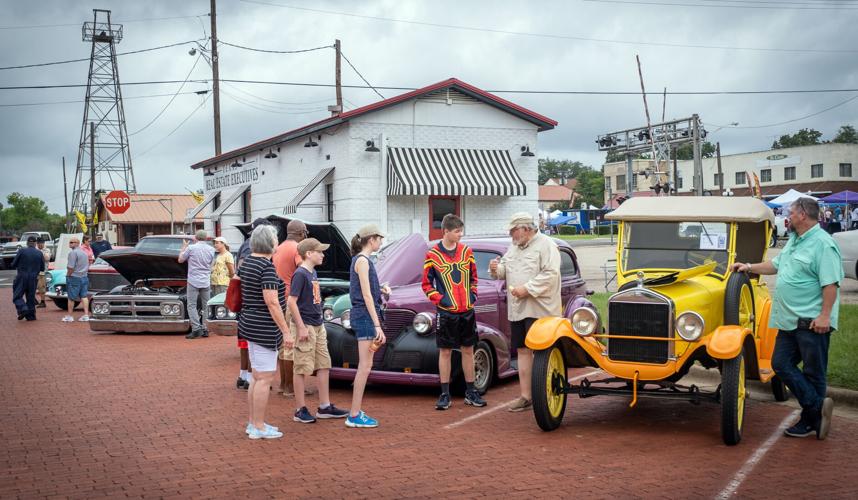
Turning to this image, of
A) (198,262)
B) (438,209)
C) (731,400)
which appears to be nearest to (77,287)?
(198,262)

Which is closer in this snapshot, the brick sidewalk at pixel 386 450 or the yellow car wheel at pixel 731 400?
the brick sidewalk at pixel 386 450

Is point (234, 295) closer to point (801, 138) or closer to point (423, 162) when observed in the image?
point (423, 162)

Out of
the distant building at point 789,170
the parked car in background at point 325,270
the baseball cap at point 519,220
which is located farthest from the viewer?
the distant building at point 789,170

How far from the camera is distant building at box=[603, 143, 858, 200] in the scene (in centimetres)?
6975

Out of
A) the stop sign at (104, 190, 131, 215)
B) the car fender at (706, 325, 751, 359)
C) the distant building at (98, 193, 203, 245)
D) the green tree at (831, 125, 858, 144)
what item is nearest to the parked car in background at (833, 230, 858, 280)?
the car fender at (706, 325, 751, 359)

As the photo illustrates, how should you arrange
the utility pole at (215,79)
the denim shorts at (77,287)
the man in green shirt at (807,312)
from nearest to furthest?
the man in green shirt at (807,312) → the denim shorts at (77,287) → the utility pole at (215,79)

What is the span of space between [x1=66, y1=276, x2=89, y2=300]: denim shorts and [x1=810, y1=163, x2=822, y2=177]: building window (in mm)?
67630

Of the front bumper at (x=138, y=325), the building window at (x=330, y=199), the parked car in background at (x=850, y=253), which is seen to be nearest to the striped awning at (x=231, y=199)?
the building window at (x=330, y=199)

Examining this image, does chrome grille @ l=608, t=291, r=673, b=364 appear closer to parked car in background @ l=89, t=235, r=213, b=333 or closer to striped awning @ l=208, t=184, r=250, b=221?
parked car in background @ l=89, t=235, r=213, b=333

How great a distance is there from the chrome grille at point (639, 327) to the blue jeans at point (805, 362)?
94 cm

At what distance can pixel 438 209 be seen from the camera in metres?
23.7

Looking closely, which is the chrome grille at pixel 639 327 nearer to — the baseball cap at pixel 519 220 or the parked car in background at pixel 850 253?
the baseball cap at pixel 519 220

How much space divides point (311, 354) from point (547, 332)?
223 centimetres

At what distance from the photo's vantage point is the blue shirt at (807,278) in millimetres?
6637
